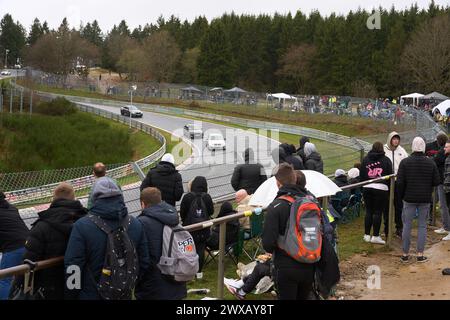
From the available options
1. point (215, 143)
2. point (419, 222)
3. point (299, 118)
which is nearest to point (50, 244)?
point (419, 222)

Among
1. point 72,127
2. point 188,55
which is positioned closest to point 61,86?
point 188,55

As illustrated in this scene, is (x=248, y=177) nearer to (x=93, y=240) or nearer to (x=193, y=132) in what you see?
(x=93, y=240)

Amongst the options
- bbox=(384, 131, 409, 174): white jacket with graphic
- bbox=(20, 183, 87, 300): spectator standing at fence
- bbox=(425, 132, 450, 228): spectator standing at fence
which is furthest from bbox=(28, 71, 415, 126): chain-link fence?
bbox=(20, 183, 87, 300): spectator standing at fence

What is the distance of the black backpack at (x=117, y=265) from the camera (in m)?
4.55

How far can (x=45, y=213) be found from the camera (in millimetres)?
4648

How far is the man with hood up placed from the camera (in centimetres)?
447

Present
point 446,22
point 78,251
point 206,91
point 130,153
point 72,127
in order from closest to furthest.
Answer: point 78,251 < point 130,153 < point 72,127 < point 446,22 < point 206,91

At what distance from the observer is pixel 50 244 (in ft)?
14.9

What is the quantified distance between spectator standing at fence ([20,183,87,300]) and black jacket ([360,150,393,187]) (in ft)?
22.5

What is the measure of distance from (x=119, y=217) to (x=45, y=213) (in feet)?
1.96

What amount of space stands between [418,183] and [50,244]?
6.30m

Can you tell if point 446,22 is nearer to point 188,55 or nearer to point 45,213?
point 188,55

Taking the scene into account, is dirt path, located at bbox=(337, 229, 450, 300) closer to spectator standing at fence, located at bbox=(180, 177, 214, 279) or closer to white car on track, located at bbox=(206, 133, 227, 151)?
spectator standing at fence, located at bbox=(180, 177, 214, 279)

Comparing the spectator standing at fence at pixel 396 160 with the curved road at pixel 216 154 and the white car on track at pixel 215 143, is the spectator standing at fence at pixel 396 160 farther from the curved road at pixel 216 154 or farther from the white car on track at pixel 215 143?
the white car on track at pixel 215 143
